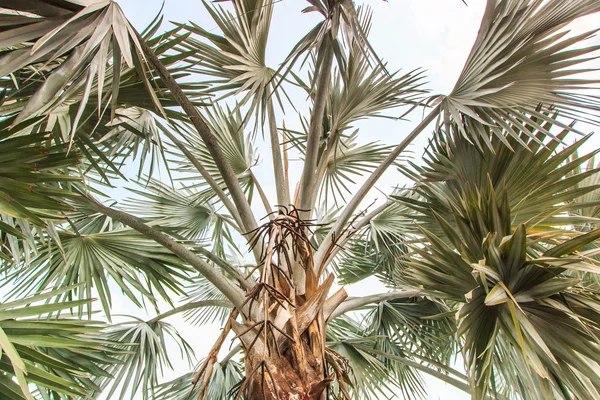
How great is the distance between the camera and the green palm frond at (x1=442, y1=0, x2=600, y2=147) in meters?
1.96

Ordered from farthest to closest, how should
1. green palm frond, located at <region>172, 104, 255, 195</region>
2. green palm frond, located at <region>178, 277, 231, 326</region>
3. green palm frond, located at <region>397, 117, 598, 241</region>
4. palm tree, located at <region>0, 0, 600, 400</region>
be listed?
green palm frond, located at <region>178, 277, 231, 326</region>
green palm frond, located at <region>172, 104, 255, 195</region>
green palm frond, located at <region>397, 117, 598, 241</region>
palm tree, located at <region>0, 0, 600, 400</region>

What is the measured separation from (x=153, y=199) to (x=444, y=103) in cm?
227

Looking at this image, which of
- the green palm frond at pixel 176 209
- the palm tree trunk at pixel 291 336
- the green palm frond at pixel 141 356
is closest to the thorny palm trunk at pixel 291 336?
the palm tree trunk at pixel 291 336

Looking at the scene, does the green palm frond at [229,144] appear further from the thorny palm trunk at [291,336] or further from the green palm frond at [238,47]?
the thorny palm trunk at [291,336]

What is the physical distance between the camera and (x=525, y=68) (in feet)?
6.95

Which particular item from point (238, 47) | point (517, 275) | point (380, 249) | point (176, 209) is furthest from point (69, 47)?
point (380, 249)

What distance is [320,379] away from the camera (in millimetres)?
1838

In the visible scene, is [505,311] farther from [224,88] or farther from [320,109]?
[224,88]

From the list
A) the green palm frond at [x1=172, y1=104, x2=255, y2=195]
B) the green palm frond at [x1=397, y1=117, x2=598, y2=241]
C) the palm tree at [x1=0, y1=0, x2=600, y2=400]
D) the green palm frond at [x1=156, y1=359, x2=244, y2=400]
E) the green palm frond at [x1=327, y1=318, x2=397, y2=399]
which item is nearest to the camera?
the palm tree at [x1=0, y1=0, x2=600, y2=400]

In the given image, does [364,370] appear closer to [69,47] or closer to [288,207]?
[288,207]

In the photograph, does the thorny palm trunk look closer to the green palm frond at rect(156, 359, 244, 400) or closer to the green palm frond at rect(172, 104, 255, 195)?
the green palm frond at rect(156, 359, 244, 400)

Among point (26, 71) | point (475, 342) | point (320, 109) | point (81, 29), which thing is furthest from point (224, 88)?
point (475, 342)

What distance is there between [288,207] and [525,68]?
54.5 inches

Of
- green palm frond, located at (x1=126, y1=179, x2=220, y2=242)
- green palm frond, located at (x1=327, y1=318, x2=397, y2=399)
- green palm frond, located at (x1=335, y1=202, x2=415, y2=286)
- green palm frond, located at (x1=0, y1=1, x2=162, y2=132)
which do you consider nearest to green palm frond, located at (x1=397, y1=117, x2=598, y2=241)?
green palm frond, located at (x1=335, y1=202, x2=415, y2=286)
